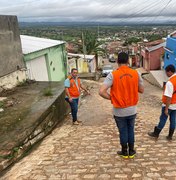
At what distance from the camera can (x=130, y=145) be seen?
13.0 ft

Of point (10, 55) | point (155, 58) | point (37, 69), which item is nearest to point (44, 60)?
point (37, 69)

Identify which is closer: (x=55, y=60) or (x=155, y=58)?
(x=55, y=60)

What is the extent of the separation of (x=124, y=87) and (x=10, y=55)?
6.43 m

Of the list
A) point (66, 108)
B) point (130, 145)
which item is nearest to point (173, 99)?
point (130, 145)

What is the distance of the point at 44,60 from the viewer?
486 inches

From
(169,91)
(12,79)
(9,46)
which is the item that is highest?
(9,46)

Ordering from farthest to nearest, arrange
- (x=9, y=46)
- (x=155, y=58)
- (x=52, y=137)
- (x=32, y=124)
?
(x=155, y=58) → (x=9, y=46) → (x=52, y=137) → (x=32, y=124)

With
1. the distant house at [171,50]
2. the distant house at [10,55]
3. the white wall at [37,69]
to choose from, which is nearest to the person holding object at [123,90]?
the distant house at [10,55]

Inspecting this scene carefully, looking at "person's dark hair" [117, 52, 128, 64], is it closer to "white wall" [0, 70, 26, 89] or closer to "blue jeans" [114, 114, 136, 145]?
"blue jeans" [114, 114, 136, 145]

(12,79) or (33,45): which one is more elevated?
(33,45)

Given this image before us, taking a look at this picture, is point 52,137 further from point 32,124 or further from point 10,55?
point 10,55

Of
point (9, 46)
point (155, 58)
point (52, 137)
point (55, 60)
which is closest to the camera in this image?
point (52, 137)

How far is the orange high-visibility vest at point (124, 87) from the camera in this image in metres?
3.47

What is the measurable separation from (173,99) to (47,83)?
6.24m
